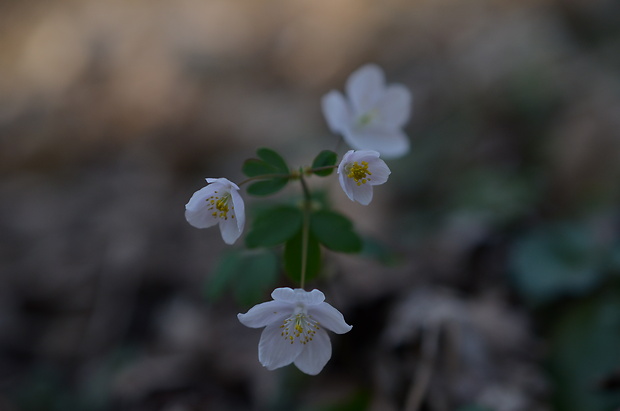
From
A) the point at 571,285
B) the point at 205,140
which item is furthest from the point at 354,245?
the point at 205,140

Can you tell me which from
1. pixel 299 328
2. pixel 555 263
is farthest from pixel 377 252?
pixel 555 263

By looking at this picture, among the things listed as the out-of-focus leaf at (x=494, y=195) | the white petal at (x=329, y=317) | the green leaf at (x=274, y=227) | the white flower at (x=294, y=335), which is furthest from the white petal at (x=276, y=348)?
the out-of-focus leaf at (x=494, y=195)

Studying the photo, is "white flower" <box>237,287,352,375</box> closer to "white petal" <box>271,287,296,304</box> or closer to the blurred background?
"white petal" <box>271,287,296,304</box>

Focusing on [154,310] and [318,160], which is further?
[154,310]

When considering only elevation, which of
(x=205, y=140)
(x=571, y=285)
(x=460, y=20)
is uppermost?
(x=460, y=20)

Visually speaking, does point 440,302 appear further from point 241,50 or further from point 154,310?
point 241,50

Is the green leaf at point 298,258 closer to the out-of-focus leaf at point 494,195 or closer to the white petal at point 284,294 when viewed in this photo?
the white petal at point 284,294

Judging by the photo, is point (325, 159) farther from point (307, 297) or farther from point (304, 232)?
point (307, 297)
